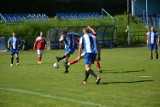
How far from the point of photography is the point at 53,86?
1592 centimetres

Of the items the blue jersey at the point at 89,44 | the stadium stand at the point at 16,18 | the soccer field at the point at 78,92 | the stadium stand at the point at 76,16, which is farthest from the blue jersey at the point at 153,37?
the stadium stand at the point at 76,16

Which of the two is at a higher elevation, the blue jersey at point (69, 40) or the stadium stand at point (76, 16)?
the stadium stand at point (76, 16)

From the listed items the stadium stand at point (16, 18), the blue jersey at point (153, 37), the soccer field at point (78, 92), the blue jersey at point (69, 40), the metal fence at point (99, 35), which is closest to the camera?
the soccer field at point (78, 92)

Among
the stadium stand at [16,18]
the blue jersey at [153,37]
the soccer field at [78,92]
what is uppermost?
the stadium stand at [16,18]

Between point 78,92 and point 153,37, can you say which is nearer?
point 78,92

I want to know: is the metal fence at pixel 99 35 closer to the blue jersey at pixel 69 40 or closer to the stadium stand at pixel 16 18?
the stadium stand at pixel 16 18

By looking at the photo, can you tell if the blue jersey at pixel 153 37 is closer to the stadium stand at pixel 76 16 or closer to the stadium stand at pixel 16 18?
the stadium stand at pixel 16 18

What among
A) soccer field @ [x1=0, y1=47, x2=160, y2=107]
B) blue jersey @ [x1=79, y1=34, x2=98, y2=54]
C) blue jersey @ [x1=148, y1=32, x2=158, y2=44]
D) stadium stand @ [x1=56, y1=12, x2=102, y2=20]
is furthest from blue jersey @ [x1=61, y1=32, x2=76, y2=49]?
stadium stand @ [x1=56, y1=12, x2=102, y2=20]

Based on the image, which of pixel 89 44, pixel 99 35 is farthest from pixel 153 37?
pixel 99 35

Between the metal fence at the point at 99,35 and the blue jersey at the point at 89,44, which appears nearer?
the blue jersey at the point at 89,44

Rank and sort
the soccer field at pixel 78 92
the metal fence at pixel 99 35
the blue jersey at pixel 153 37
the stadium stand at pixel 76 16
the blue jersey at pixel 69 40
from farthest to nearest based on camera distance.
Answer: the stadium stand at pixel 76 16 → the metal fence at pixel 99 35 → the blue jersey at pixel 153 37 → the blue jersey at pixel 69 40 → the soccer field at pixel 78 92

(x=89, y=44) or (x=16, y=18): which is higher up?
(x=16, y=18)

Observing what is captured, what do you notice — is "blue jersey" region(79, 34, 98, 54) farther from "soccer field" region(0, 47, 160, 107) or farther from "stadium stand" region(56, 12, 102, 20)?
"stadium stand" region(56, 12, 102, 20)

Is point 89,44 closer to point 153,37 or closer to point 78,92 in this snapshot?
point 78,92
